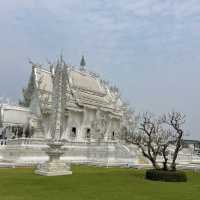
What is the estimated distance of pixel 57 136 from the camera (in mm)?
20078

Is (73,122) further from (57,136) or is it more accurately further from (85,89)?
(57,136)

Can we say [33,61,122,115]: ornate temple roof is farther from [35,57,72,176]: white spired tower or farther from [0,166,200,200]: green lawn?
[0,166,200,200]: green lawn

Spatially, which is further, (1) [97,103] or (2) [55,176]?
(1) [97,103]

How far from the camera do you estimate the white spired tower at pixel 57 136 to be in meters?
Answer: 18.7

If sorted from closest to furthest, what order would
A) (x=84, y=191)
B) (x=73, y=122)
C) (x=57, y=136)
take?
(x=84, y=191)
(x=57, y=136)
(x=73, y=122)

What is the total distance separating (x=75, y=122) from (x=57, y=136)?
2623cm

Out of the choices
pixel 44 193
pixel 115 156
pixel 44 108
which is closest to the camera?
pixel 44 193

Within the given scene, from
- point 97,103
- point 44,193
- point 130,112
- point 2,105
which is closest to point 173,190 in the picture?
point 44,193

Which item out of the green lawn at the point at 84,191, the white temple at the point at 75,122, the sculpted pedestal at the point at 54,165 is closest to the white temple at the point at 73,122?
the white temple at the point at 75,122

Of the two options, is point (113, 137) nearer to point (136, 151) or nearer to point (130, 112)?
point (130, 112)

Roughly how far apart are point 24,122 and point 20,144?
49.5 ft

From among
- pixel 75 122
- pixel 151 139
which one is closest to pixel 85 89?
pixel 75 122

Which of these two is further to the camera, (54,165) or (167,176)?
(54,165)

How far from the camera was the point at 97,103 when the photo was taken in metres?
49.4
